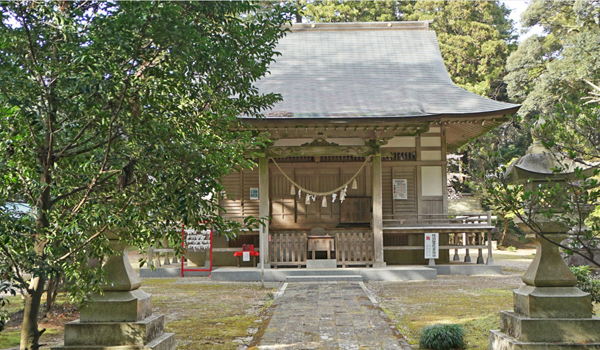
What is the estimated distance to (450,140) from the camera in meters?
16.2

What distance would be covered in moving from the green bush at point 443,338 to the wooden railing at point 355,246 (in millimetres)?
7203

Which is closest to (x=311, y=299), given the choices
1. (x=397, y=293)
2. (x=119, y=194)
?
(x=397, y=293)

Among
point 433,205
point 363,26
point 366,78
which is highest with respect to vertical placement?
point 363,26

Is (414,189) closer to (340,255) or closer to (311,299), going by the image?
(340,255)

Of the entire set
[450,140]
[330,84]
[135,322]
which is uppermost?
[330,84]

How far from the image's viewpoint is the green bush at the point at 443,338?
525 cm

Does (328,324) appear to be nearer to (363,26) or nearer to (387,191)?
(387,191)

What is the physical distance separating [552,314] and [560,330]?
0.15 m

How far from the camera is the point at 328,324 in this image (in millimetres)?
6477

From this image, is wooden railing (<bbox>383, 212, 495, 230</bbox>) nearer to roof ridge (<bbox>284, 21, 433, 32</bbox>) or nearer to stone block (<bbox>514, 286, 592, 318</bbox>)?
roof ridge (<bbox>284, 21, 433, 32</bbox>)

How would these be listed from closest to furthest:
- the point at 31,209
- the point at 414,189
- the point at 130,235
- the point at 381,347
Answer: the point at 31,209
the point at 130,235
the point at 381,347
the point at 414,189

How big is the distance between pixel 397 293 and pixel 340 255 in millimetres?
3473

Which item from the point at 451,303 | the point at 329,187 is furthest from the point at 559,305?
the point at 329,187

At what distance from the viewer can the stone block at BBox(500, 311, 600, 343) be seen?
14.6ft
